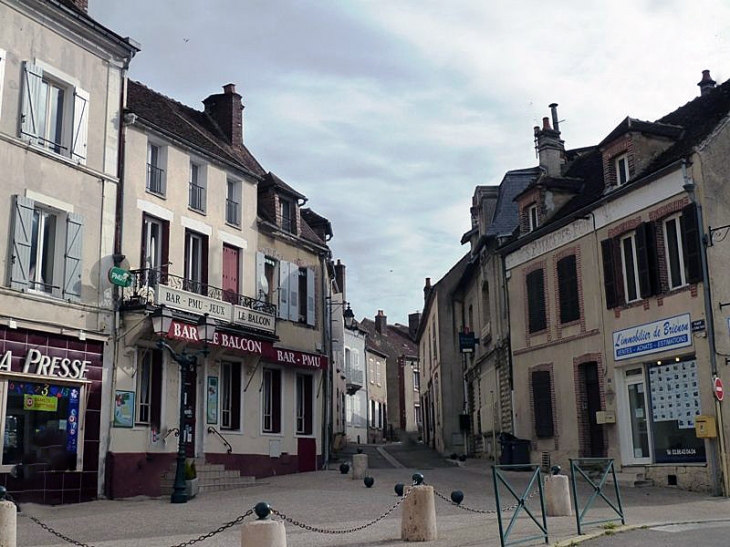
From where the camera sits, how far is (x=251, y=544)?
298 inches

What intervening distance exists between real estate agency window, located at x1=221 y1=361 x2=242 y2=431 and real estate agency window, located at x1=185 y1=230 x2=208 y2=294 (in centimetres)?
208

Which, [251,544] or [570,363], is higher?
[570,363]


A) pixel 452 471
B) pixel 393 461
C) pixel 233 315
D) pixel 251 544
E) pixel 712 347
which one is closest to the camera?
pixel 251 544

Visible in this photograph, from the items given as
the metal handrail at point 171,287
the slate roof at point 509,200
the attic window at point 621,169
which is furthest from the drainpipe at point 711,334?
the metal handrail at point 171,287

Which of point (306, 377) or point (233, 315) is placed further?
point (306, 377)

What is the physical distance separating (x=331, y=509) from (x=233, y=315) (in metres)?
7.23

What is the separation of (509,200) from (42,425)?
1640 centimetres

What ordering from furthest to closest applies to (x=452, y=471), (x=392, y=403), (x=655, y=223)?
(x=392, y=403), (x=452, y=471), (x=655, y=223)

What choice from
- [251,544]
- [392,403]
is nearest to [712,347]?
[251,544]

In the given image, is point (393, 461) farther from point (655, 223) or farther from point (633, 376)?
point (655, 223)

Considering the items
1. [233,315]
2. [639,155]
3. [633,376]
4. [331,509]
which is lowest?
[331,509]

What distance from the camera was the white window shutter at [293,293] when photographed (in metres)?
22.7

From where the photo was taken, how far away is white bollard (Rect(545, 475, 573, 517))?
1240cm

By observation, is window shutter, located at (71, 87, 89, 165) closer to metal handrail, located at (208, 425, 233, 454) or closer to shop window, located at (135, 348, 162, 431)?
shop window, located at (135, 348, 162, 431)
